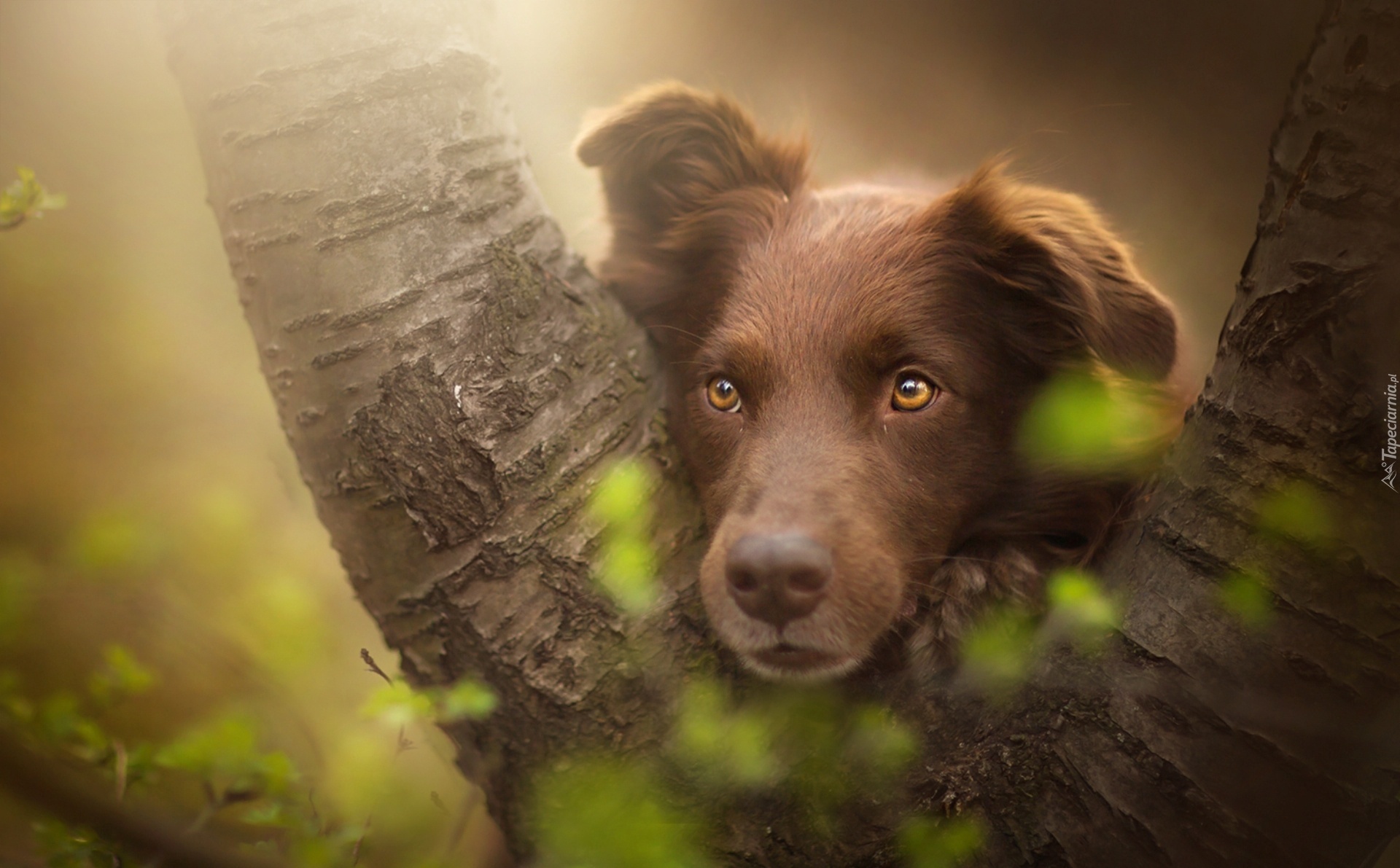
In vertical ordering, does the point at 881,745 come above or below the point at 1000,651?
below

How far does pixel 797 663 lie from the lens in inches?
83.7

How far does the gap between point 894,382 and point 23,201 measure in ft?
7.89

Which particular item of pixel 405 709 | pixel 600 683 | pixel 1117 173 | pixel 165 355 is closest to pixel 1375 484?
pixel 600 683

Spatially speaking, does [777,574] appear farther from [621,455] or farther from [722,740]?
[621,455]

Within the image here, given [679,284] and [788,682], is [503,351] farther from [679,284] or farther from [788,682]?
[788,682]

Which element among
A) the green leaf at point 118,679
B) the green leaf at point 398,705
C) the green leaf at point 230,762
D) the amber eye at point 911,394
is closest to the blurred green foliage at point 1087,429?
the amber eye at point 911,394

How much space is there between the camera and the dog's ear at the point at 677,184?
2.78 metres

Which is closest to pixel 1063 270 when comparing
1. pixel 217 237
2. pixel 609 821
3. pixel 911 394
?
pixel 911 394

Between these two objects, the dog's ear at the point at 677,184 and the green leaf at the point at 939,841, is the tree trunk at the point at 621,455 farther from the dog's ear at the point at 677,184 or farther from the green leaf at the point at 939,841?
the dog's ear at the point at 677,184

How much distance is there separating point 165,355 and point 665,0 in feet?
10.1

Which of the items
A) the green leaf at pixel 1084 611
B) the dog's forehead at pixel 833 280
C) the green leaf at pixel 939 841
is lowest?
the green leaf at pixel 939 841

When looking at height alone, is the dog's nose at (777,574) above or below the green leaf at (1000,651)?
above

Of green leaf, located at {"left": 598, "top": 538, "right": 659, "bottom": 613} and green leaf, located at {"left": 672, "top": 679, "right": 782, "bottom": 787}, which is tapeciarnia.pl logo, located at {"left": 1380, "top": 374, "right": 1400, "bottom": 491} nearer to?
green leaf, located at {"left": 672, "top": 679, "right": 782, "bottom": 787}

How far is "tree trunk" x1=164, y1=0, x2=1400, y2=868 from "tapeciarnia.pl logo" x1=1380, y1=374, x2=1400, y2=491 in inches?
0.6
